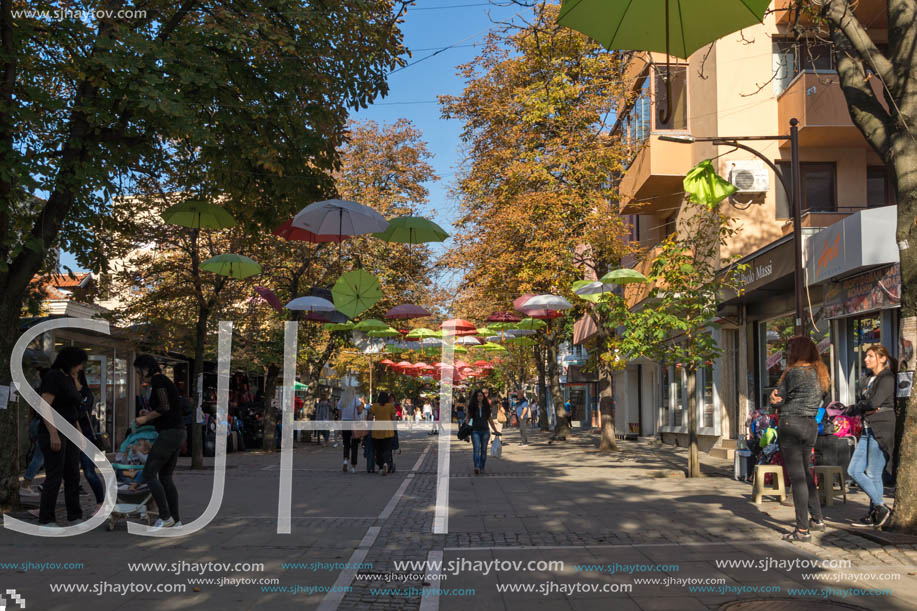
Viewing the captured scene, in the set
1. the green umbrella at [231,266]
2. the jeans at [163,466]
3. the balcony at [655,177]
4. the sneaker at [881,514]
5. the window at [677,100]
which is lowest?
the sneaker at [881,514]

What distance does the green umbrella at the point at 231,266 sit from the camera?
17.6 metres

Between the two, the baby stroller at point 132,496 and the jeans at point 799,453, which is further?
the baby stroller at point 132,496

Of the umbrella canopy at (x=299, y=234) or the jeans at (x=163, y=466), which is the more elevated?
the umbrella canopy at (x=299, y=234)

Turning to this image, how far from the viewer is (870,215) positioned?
13484mm

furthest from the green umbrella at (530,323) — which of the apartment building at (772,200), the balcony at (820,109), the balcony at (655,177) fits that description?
the balcony at (820,109)

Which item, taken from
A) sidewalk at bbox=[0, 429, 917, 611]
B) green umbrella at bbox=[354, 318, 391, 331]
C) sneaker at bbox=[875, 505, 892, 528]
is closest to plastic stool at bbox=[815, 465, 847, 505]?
sidewalk at bbox=[0, 429, 917, 611]

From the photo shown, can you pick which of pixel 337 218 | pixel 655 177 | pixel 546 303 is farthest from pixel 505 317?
pixel 337 218

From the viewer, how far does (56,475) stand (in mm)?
9477

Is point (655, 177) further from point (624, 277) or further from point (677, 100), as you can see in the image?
point (624, 277)

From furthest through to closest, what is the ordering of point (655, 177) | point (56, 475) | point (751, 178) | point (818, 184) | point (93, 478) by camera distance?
1. point (655, 177)
2. point (751, 178)
3. point (818, 184)
4. point (93, 478)
5. point (56, 475)

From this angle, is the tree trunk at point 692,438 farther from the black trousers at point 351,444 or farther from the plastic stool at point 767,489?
the black trousers at point 351,444

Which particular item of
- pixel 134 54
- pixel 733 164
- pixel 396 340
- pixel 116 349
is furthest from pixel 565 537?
pixel 396 340

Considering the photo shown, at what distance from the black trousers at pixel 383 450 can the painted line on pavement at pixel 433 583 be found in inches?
403

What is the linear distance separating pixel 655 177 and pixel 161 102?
54.3ft
